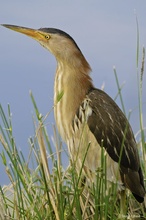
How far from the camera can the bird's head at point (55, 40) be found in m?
2.77

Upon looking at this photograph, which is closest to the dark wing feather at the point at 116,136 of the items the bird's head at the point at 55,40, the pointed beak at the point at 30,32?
the bird's head at the point at 55,40

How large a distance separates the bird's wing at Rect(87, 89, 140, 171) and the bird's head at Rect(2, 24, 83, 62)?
33 cm

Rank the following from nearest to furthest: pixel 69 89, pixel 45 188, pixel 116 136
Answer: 1. pixel 45 188
2. pixel 116 136
3. pixel 69 89

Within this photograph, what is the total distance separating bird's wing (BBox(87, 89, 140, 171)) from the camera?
241 centimetres

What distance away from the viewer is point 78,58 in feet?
9.17

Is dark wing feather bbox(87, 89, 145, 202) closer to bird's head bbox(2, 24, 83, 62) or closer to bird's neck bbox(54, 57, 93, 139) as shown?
bird's neck bbox(54, 57, 93, 139)

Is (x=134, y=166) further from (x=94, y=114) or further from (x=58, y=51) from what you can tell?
(x=58, y=51)

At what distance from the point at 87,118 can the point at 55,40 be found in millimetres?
527

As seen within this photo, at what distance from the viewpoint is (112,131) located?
2475 millimetres

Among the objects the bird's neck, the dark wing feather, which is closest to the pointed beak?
the bird's neck

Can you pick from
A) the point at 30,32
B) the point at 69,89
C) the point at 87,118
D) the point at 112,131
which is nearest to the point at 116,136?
the point at 112,131

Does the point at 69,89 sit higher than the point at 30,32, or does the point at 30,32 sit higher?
the point at 30,32

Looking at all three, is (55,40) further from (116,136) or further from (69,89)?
(116,136)

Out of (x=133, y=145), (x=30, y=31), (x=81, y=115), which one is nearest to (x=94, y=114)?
(x=81, y=115)
